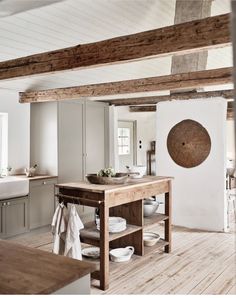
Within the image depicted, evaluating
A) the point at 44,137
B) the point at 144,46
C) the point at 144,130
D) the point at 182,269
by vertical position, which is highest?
the point at 144,46

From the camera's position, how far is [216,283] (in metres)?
3.20

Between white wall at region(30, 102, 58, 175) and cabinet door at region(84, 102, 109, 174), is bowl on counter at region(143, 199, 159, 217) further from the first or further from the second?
cabinet door at region(84, 102, 109, 174)

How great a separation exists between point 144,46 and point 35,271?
1637mm

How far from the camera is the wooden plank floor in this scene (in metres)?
3.10

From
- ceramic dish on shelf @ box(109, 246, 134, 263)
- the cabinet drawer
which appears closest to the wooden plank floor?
ceramic dish on shelf @ box(109, 246, 134, 263)

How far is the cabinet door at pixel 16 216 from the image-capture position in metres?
4.63

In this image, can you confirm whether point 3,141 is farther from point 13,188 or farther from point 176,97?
point 176,97

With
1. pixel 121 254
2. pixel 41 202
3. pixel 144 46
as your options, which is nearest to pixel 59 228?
pixel 121 254

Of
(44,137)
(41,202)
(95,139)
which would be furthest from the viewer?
(95,139)

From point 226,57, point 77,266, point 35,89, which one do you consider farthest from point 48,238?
point 226,57

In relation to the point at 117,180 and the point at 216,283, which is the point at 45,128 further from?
the point at 216,283

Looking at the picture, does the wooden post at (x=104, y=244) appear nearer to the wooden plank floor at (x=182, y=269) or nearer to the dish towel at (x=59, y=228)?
the wooden plank floor at (x=182, y=269)

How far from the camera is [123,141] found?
27.0 feet

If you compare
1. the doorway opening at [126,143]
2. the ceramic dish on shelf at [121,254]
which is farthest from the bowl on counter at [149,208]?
the doorway opening at [126,143]
